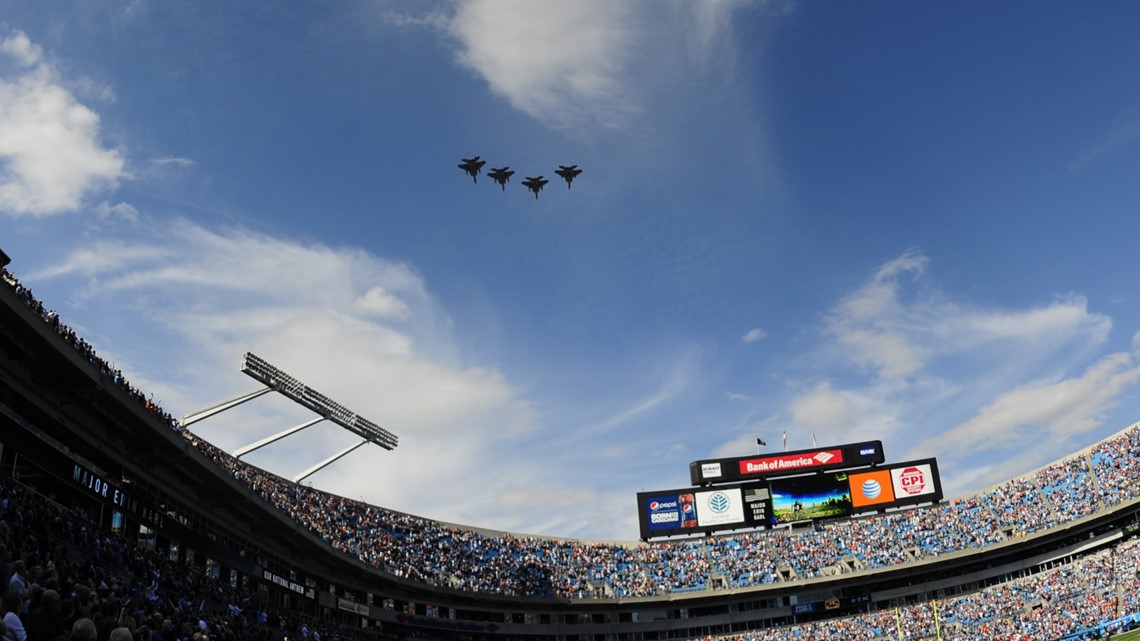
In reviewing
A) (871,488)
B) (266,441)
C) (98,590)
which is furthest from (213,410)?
(871,488)

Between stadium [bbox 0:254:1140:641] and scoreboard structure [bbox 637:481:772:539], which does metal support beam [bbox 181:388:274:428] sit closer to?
stadium [bbox 0:254:1140:641]

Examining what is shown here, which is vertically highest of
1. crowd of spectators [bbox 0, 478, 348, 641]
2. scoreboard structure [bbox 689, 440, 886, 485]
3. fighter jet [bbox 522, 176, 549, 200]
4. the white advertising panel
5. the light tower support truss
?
fighter jet [bbox 522, 176, 549, 200]

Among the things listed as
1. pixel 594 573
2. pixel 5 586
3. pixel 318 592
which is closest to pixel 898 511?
pixel 594 573

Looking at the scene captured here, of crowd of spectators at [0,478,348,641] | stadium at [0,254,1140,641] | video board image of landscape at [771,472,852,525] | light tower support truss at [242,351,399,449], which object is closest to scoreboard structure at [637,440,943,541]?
video board image of landscape at [771,472,852,525]

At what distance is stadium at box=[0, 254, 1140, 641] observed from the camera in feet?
106

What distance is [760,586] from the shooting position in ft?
266

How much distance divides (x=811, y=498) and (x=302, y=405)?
162ft

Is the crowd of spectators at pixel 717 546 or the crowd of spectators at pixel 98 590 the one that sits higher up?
the crowd of spectators at pixel 717 546

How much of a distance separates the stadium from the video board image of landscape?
18.1ft

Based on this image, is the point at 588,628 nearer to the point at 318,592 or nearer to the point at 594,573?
the point at 594,573


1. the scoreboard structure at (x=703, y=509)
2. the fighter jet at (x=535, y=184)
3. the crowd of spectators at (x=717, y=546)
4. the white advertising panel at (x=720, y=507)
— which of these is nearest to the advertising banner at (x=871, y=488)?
the crowd of spectators at (x=717, y=546)

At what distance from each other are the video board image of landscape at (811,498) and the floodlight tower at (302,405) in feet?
125

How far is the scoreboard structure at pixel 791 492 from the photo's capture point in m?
81.6

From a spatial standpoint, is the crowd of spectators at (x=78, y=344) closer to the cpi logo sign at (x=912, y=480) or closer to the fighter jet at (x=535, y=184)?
the fighter jet at (x=535, y=184)
